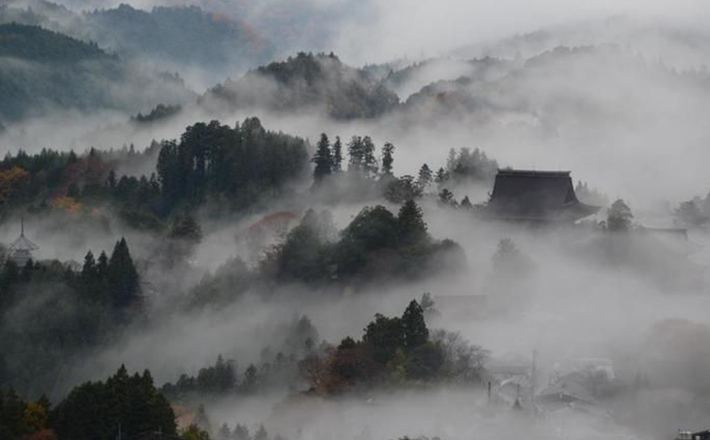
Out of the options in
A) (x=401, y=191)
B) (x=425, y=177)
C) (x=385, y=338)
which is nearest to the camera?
(x=385, y=338)

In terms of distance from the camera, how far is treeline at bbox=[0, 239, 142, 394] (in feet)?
187

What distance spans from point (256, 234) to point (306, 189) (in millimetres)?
7110

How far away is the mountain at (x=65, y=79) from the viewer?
12612 cm

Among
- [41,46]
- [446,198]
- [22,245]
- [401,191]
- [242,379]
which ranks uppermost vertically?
[41,46]

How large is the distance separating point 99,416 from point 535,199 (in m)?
28.4

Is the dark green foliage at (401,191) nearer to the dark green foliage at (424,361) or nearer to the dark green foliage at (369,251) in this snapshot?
the dark green foliage at (369,251)

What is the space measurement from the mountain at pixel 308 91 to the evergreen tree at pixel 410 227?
111 ft

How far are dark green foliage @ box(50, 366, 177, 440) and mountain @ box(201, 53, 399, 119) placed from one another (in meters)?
53.1

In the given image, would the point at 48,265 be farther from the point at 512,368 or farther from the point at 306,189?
the point at 512,368

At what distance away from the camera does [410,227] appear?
188ft

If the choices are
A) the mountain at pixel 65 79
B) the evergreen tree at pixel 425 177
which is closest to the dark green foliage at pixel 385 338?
the evergreen tree at pixel 425 177

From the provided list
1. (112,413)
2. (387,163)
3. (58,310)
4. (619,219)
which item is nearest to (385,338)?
(112,413)

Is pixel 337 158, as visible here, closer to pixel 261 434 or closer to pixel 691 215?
pixel 691 215

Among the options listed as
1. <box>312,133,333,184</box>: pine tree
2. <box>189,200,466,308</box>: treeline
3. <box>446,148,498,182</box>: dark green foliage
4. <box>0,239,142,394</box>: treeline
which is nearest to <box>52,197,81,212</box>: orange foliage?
→ <box>0,239,142,394</box>: treeline
